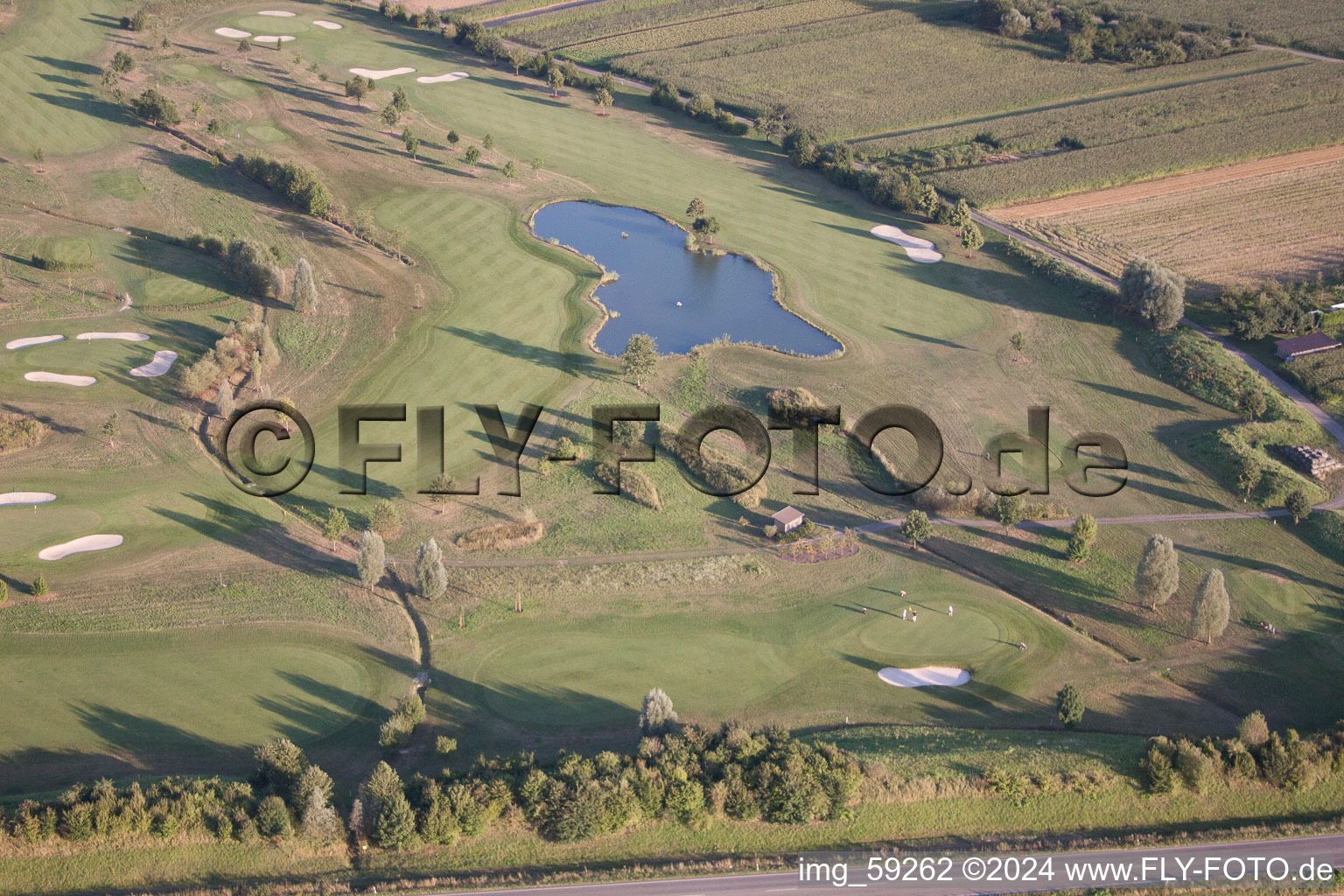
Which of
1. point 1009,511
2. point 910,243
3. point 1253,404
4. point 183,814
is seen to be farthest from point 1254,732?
point 910,243

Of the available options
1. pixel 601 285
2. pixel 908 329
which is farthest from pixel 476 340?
pixel 908 329

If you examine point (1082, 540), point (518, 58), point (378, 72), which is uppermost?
point (518, 58)

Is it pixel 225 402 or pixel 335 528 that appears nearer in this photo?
pixel 335 528

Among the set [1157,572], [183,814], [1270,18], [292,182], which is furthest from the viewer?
[1270,18]

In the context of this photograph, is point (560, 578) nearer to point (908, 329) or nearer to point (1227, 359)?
point (908, 329)

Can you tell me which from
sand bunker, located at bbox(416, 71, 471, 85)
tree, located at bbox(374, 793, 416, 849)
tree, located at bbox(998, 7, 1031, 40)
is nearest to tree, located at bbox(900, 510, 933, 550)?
tree, located at bbox(374, 793, 416, 849)

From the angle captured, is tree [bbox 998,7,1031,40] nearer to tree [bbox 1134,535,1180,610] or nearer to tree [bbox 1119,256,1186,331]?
tree [bbox 1119,256,1186,331]

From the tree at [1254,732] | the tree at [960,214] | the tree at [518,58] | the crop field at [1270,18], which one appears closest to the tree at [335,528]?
the tree at [1254,732]

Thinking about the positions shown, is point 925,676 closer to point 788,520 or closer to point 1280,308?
point 788,520
